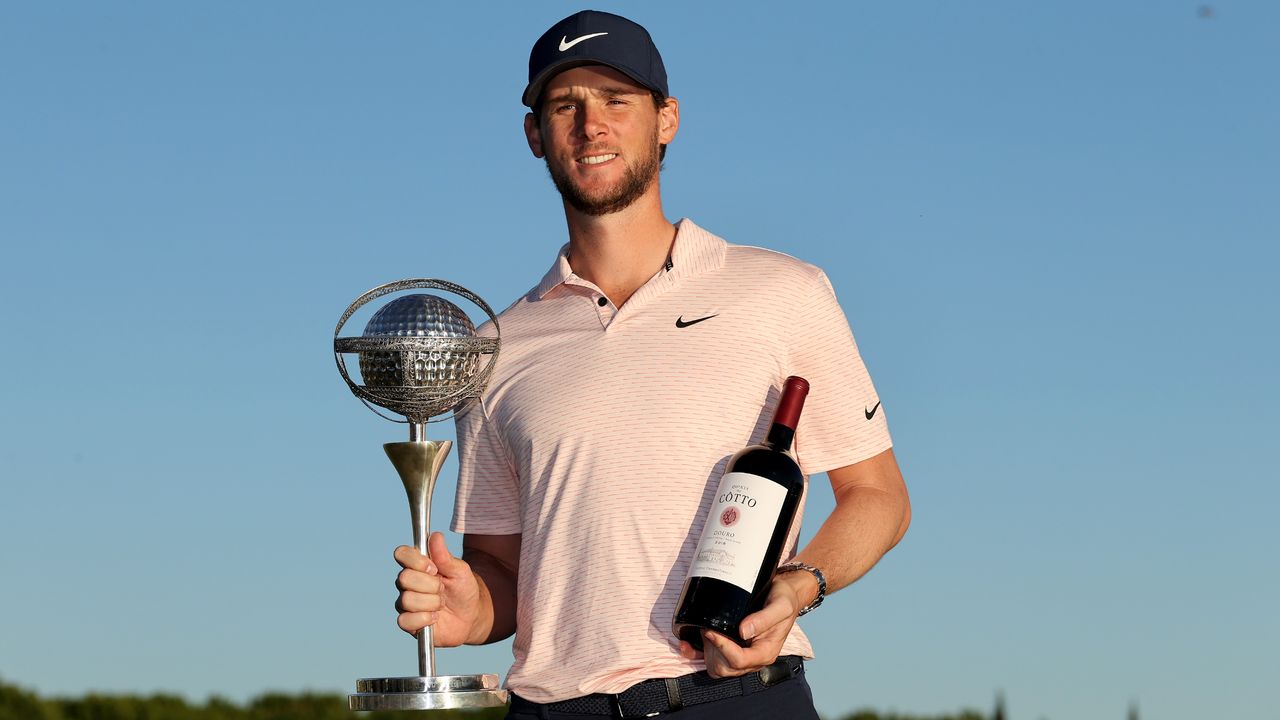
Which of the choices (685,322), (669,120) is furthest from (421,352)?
(669,120)

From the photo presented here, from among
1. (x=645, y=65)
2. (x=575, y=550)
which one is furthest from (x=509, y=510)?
(x=645, y=65)

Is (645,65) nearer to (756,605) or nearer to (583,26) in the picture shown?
(583,26)

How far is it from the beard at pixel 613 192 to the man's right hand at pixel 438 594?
3.88 feet

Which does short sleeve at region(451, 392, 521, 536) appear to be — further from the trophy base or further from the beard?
the beard

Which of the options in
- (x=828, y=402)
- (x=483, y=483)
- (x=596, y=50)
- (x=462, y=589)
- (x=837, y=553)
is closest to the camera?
(x=837, y=553)

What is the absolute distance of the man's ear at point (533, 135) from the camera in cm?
500

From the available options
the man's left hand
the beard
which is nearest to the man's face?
the beard

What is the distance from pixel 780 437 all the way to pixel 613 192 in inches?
43.7

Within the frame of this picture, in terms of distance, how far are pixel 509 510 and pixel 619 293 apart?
854 mm

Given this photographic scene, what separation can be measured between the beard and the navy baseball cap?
303 mm

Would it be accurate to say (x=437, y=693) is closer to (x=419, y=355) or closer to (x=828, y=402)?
(x=419, y=355)

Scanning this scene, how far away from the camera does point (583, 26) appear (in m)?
4.78

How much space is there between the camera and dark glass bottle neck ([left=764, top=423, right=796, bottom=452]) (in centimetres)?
397

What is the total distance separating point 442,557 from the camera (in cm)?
448
